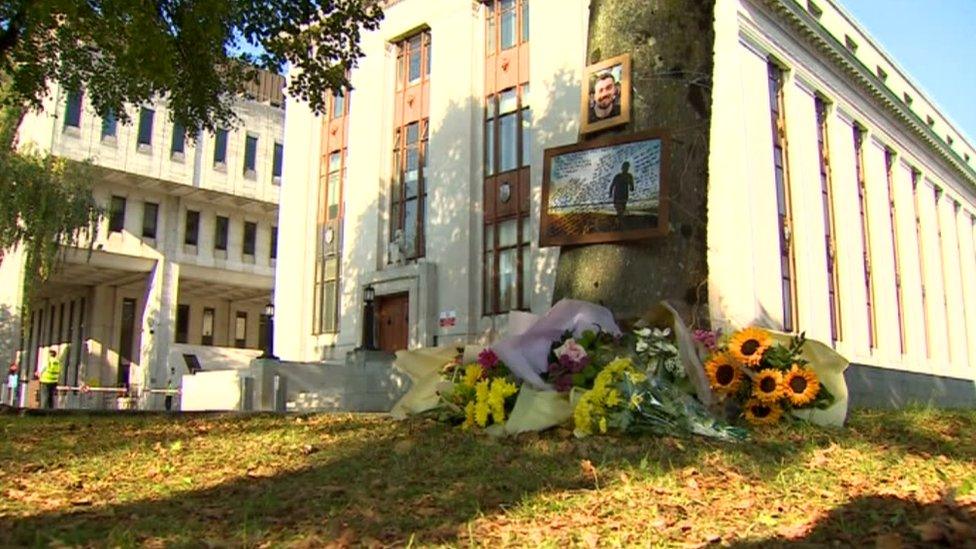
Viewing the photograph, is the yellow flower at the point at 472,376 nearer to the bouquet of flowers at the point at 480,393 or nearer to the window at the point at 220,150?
the bouquet of flowers at the point at 480,393

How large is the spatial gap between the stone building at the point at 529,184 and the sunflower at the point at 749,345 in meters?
12.4

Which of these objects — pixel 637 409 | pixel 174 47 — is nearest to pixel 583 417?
pixel 637 409

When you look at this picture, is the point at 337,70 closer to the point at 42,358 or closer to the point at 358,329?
the point at 358,329

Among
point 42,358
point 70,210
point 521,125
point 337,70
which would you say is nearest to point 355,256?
point 521,125

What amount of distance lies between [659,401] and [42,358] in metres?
53.4

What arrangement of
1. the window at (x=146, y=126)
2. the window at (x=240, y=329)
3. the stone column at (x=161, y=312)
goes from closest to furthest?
the window at (x=146, y=126) < the stone column at (x=161, y=312) < the window at (x=240, y=329)

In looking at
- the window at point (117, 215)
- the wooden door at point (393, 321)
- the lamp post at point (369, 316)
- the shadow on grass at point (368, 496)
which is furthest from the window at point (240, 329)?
the shadow on grass at point (368, 496)

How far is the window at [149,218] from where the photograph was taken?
42.5 meters

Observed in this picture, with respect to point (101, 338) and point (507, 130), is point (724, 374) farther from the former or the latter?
point (101, 338)

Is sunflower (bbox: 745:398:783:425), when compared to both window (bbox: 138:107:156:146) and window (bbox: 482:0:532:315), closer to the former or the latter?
window (bbox: 482:0:532:315)

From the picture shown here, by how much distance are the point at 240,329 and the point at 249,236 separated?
7295 millimetres

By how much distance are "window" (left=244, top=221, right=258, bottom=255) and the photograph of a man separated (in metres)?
43.2

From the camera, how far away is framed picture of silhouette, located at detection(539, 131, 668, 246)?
630cm

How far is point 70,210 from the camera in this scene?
29.2m
